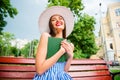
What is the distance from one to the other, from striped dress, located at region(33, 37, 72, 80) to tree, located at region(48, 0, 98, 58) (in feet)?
31.5

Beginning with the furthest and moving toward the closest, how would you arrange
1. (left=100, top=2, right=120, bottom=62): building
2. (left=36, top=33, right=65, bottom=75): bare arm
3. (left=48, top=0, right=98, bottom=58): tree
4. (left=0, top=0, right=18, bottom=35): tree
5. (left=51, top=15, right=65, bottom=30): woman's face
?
(left=100, top=2, right=120, bottom=62): building → (left=48, top=0, right=98, bottom=58): tree → (left=0, top=0, right=18, bottom=35): tree → (left=51, top=15, right=65, bottom=30): woman's face → (left=36, top=33, right=65, bottom=75): bare arm

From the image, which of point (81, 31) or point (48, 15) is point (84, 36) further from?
point (48, 15)

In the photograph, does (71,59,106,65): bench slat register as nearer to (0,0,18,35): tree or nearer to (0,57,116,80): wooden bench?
(0,57,116,80): wooden bench

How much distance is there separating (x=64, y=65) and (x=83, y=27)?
10.7 metres

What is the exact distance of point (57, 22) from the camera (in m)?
1.39

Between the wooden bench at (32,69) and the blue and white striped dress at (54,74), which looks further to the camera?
the wooden bench at (32,69)

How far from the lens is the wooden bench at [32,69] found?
5.97ft

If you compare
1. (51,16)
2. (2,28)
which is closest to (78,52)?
(2,28)

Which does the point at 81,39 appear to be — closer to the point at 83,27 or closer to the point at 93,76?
the point at 83,27

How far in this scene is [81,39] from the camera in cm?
1178

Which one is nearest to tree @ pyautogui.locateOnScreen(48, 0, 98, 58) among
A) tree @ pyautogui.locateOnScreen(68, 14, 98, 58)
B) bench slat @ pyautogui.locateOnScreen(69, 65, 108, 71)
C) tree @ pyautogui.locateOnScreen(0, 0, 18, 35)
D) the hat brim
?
tree @ pyautogui.locateOnScreen(68, 14, 98, 58)

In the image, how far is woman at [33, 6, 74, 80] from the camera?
3.98 feet

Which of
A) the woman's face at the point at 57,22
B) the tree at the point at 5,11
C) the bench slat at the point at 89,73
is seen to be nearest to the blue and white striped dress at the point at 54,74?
the woman's face at the point at 57,22

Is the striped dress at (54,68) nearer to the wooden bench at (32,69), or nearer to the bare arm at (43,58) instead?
the bare arm at (43,58)
